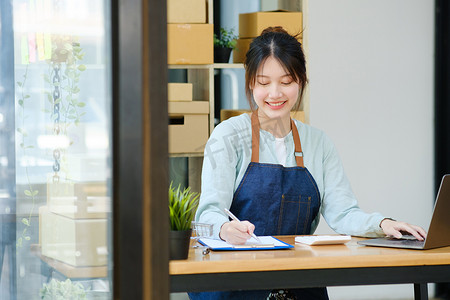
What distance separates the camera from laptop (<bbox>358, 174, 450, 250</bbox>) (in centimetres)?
174

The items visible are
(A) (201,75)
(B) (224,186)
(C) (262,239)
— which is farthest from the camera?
(A) (201,75)

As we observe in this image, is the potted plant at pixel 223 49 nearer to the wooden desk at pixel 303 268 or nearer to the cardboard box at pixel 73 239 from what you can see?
the wooden desk at pixel 303 268

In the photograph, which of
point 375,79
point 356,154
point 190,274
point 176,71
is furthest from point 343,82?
point 190,274

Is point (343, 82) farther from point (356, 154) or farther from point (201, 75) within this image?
point (201, 75)

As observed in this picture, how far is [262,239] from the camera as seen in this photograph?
197cm

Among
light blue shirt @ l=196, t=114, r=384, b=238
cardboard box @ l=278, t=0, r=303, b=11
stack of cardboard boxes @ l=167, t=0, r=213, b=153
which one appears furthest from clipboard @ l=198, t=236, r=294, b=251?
cardboard box @ l=278, t=0, r=303, b=11

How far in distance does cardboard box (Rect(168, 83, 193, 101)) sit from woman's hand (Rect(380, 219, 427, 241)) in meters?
1.79

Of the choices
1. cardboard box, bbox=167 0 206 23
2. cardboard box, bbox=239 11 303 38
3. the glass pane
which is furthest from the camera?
cardboard box, bbox=239 11 303 38

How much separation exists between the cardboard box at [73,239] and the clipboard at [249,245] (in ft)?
1.95

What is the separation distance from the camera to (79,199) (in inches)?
45.8

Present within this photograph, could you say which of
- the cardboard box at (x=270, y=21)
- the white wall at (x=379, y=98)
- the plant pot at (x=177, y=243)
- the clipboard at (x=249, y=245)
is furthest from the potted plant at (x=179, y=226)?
the white wall at (x=379, y=98)

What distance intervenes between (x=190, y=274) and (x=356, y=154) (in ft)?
9.60

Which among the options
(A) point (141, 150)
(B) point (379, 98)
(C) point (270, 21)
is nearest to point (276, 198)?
(A) point (141, 150)

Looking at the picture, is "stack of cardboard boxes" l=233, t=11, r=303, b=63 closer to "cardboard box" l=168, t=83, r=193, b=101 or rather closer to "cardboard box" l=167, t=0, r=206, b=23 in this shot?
"cardboard box" l=167, t=0, r=206, b=23
